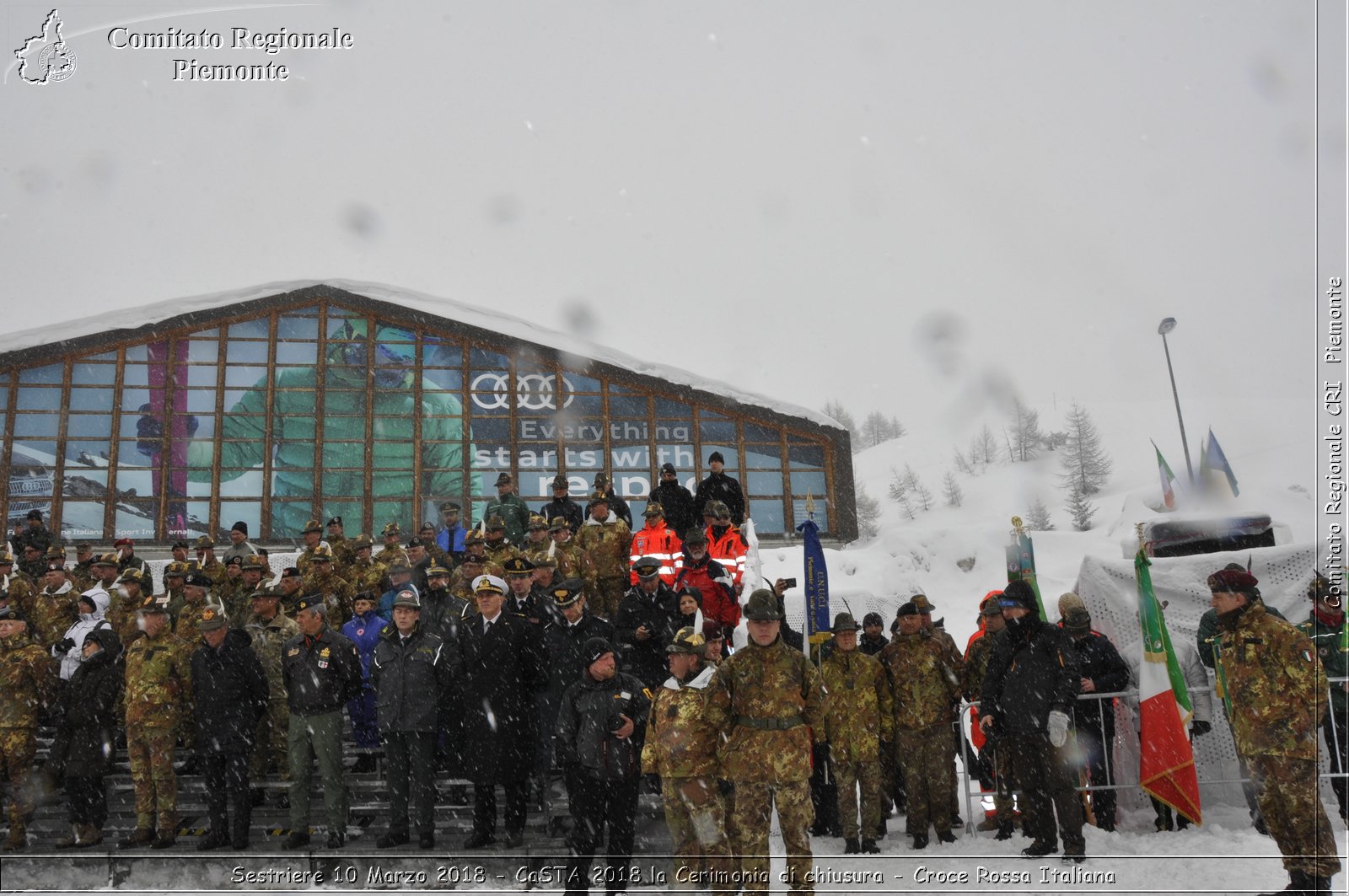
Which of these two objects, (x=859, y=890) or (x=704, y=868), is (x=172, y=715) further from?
(x=859, y=890)

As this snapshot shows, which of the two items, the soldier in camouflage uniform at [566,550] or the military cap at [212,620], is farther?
the soldier in camouflage uniform at [566,550]

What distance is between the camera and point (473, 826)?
7000 mm

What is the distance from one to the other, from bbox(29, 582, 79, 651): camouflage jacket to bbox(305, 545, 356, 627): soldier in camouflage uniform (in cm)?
263

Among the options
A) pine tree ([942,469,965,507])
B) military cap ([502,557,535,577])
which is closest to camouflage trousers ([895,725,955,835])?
military cap ([502,557,535,577])

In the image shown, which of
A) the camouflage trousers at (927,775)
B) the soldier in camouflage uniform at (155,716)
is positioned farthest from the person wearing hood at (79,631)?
the camouflage trousers at (927,775)

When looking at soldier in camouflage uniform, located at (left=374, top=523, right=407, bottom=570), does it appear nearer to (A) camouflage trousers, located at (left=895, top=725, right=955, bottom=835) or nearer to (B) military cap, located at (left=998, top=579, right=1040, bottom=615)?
(A) camouflage trousers, located at (left=895, top=725, right=955, bottom=835)

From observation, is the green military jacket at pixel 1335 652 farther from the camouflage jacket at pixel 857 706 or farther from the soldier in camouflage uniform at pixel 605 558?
the soldier in camouflage uniform at pixel 605 558

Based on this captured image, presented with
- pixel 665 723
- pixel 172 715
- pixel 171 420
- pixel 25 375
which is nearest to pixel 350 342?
pixel 171 420

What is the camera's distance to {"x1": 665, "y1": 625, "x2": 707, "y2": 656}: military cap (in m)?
5.86

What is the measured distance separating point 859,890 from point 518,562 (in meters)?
3.50

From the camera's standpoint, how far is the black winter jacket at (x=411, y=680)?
721 cm

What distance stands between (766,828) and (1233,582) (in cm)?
331

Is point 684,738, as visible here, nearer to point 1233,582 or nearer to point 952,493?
point 1233,582

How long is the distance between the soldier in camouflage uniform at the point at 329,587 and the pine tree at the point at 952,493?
91550 mm
